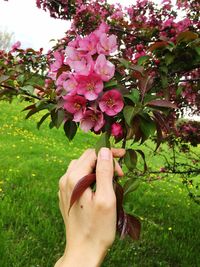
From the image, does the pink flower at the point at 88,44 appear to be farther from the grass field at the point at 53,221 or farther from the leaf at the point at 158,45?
the grass field at the point at 53,221

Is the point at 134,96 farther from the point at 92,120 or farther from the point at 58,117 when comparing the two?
the point at 58,117

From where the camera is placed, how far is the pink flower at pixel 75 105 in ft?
3.84

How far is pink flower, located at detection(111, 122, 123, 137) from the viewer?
1206 millimetres

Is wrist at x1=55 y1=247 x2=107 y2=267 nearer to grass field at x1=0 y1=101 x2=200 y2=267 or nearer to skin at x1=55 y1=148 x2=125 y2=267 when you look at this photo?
skin at x1=55 y1=148 x2=125 y2=267

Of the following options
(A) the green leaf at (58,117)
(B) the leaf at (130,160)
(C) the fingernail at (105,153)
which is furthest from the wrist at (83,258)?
(A) the green leaf at (58,117)

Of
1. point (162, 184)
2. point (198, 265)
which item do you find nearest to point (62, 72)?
point (198, 265)

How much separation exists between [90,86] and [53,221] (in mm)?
3281

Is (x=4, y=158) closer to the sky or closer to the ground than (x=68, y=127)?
closer to the ground

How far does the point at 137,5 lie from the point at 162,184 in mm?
4317

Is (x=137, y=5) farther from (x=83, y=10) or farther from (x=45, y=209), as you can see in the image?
(x=45, y=209)

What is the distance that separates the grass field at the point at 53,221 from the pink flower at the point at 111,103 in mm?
1040

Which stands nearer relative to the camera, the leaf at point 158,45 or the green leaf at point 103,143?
the green leaf at point 103,143

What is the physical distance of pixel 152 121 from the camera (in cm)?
124

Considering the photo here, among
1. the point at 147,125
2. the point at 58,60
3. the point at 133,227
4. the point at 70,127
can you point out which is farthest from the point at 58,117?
the point at 133,227
